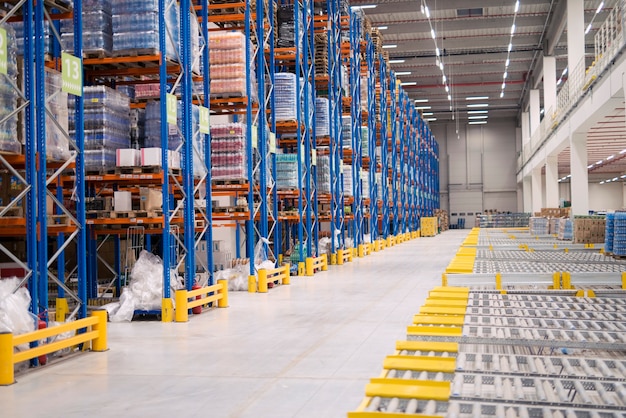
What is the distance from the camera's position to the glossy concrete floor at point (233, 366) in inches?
171

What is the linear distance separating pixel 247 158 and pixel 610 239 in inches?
309

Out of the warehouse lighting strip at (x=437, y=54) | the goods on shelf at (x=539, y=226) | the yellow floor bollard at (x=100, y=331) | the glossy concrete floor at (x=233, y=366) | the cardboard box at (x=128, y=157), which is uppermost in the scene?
the warehouse lighting strip at (x=437, y=54)

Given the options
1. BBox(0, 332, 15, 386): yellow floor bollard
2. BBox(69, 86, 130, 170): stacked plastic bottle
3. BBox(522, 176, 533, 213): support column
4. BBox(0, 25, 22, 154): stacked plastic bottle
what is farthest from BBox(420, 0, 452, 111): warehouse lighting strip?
BBox(0, 332, 15, 386): yellow floor bollard

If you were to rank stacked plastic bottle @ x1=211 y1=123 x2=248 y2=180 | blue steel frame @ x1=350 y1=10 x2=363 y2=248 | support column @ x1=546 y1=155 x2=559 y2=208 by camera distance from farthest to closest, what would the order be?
1. support column @ x1=546 y1=155 x2=559 y2=208
2. blue steel frame @ x1=350 y1=10 x2=363 y2=248
3. stacked plastic bottle @ x1=211 y1=123 x2=248 y2=180

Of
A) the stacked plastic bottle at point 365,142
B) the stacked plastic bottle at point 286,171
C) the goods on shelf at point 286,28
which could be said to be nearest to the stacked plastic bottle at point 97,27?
the stacked plastic bottle at point 286,171

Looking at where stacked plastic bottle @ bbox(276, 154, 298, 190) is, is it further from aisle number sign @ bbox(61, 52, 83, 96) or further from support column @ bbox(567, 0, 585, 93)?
support column @ bbox(567, 0, 585, 93)

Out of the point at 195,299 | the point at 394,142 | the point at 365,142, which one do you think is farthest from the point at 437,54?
the point at 195,299

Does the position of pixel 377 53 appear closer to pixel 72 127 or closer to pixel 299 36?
pixel 299 36

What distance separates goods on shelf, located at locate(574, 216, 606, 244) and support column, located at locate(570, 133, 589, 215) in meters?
3.70

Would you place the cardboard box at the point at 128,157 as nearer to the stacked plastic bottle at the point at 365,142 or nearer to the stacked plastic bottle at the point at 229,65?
the stacked plastic bottle at the point at 229,65

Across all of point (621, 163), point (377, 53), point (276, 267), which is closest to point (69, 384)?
point (276, 267)

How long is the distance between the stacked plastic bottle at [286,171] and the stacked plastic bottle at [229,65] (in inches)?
122

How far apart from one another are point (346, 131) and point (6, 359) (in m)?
14.2

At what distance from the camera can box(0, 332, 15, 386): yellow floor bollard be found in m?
5.02
